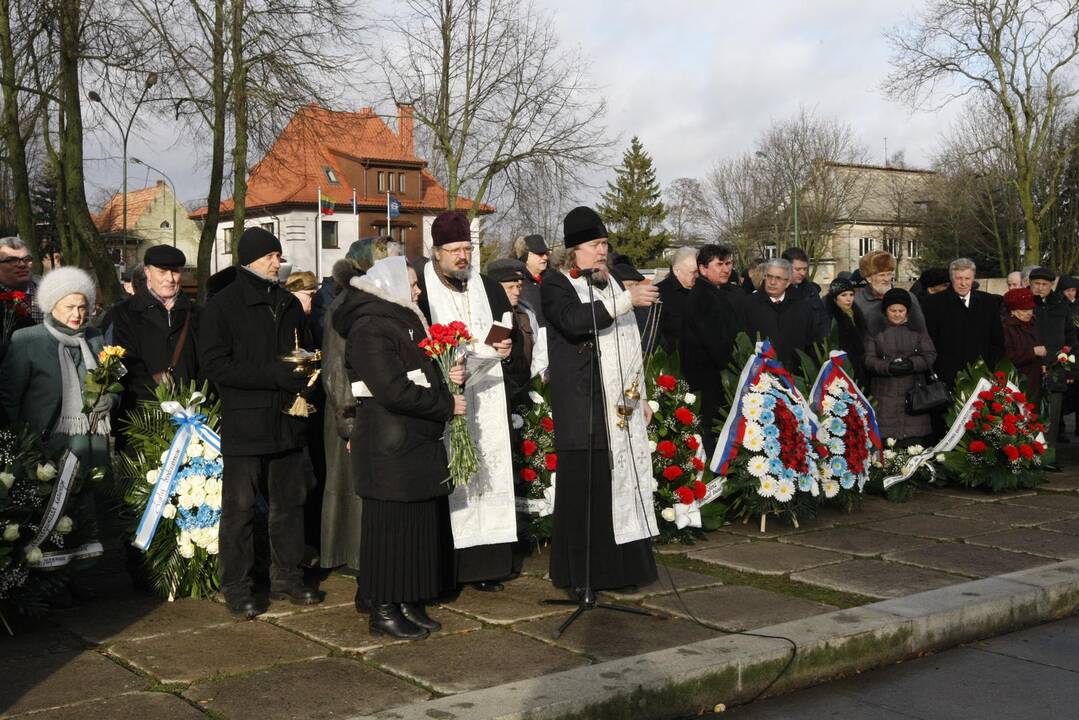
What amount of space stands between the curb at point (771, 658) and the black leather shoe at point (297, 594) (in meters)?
1.86

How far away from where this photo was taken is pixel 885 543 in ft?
25.5

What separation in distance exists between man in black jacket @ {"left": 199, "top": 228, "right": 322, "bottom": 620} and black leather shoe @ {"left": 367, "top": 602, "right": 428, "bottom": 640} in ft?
2.48

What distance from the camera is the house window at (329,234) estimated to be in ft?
214

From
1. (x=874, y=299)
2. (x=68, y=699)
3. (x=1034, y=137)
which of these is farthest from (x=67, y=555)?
(x=1034, y=137)

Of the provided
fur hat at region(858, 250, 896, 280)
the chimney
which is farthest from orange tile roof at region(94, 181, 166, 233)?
fur hat at region(858, 250, 896, 280)

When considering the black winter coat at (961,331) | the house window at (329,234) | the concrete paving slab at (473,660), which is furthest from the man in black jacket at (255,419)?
A: the house window at (329,234)

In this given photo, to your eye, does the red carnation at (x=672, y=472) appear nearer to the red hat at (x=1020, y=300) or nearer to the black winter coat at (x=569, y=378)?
the black winter coat at (x=569, y=378)

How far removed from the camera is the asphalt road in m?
4.83

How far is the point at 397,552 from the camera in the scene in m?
5.58

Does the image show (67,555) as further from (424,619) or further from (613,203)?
(613,203)

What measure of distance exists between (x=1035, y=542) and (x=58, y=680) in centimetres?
602

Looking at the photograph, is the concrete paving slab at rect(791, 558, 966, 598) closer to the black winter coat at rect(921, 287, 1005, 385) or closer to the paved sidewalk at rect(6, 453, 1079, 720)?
the paved sidewalk at rect(6, 453, 1079, 720)

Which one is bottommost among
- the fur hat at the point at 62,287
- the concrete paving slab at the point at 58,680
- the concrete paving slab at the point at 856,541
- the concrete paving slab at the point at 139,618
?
the concrete paving slab at the point at 58,680

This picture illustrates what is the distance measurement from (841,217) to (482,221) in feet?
88.3
